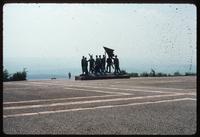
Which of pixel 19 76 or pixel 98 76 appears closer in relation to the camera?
pixel 98 76

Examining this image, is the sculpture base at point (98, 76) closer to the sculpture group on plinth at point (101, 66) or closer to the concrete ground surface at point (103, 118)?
the sculpture group on plinth at point (101, 66)

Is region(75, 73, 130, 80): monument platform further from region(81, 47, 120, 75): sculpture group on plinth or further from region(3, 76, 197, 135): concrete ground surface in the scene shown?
region(3, 76, 197, 135): concrete ground surface

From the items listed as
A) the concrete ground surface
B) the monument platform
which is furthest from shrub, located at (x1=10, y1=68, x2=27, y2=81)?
the concrete ground surface

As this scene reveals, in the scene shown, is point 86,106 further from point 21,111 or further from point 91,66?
point 91,66

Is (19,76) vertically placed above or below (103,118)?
above

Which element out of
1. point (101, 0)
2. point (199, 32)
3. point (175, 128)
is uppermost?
point (101, 0)

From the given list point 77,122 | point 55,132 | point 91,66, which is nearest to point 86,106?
point 77,122

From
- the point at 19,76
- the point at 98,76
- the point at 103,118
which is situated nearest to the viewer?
the point at 103,118

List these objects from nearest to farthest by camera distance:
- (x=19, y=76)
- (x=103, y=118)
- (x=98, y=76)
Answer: (x=103, y=118), (x=98, y=76), (x=19, y=76)

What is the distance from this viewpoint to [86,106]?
10609 millimetres

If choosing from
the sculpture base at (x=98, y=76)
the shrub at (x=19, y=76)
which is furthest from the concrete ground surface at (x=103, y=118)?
the shrub at (x=19, y=76)

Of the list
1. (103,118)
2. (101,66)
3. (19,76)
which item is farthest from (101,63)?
(103,118)

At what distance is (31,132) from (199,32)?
3.48 metres

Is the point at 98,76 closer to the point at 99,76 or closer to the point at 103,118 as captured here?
the point at 99,76
